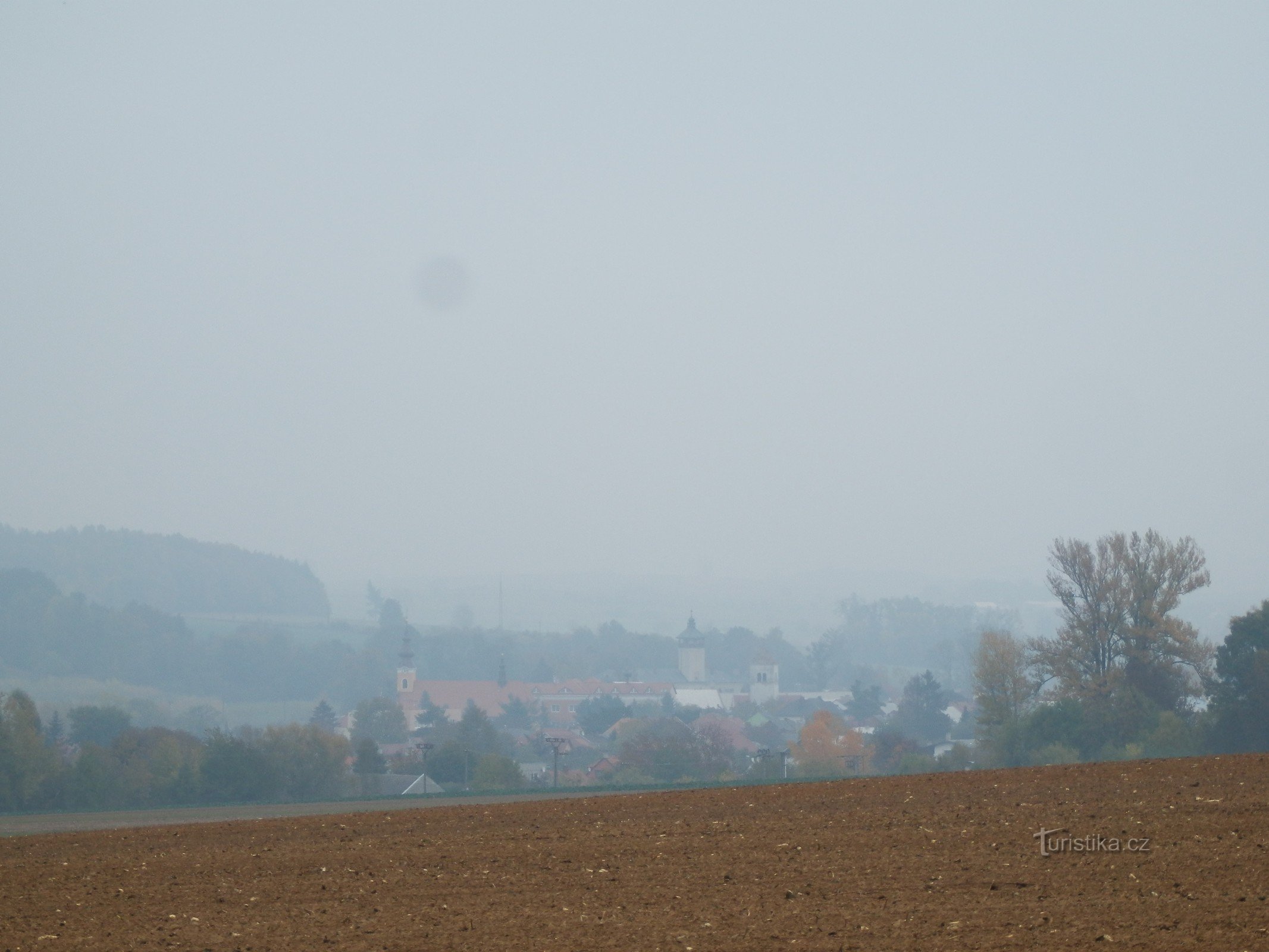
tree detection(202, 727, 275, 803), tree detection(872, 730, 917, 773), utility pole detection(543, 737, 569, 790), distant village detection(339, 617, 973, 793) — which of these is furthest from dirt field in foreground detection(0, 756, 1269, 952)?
tree detection(872, 730, 917, 773)

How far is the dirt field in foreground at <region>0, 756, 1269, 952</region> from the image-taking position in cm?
1109

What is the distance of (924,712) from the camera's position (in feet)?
443

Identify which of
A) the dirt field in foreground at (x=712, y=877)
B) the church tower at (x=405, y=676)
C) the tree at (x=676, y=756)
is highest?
the church tower at (x=405, y=676)

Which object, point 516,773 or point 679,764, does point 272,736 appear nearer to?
point 516,773

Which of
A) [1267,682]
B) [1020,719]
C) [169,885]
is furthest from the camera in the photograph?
[1020,719]

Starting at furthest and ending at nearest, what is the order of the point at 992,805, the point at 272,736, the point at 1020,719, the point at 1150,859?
the point at 272,736 < the point at 1020,719 < the point at 992,805 < the point at 1150,859

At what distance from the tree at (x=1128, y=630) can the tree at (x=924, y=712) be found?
8423cm

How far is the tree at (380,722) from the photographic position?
13500cm

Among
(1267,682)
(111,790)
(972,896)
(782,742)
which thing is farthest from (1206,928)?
(782,742)

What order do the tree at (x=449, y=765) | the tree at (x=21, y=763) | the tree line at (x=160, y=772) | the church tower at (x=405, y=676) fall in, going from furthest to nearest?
the church tower at (x=405, y=676), the tree at (x=449, y=765), the tree at (x=21, y=763), the tree line at (x=160, y=772)

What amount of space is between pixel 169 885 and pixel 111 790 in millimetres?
48030

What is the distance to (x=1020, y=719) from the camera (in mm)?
47188

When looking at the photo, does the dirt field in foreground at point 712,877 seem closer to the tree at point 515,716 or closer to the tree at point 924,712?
the tree at point 924,712

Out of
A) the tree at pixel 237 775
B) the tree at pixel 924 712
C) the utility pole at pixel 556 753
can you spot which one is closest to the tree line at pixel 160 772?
the tree at pixel 237 775
